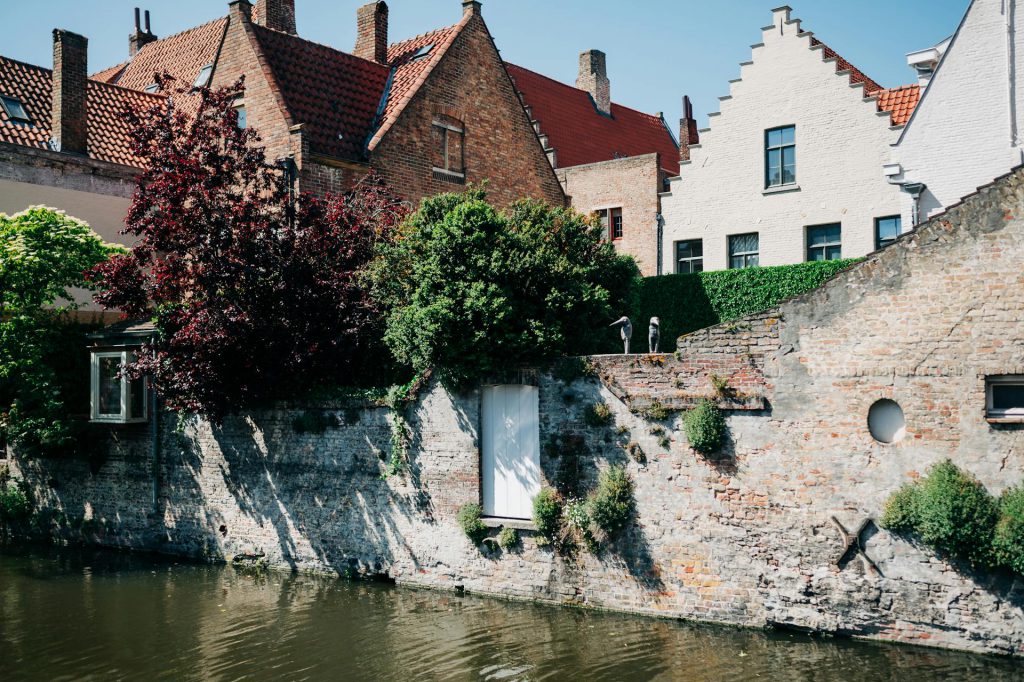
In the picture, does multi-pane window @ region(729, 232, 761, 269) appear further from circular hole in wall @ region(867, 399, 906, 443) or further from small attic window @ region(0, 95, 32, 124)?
small attic window @ region(0, 95, 32, 124)

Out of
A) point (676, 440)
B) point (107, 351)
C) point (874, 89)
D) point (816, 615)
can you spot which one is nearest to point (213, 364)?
point (107, 351)

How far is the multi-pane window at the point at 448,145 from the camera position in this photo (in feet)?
76.8

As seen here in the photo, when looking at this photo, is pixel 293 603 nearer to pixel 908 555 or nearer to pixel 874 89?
pixel 908 555

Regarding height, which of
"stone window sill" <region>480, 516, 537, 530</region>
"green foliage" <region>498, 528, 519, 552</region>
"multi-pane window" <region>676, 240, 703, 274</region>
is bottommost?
"green foliage" <region>498, 528, 519, 552</region>

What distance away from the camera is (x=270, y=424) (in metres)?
17.5

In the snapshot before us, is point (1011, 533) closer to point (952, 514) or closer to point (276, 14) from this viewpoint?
point (952, 514)

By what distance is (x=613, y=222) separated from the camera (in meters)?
28.8

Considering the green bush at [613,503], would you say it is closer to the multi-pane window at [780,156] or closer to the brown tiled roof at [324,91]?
the brown tiled roof at [324,91]

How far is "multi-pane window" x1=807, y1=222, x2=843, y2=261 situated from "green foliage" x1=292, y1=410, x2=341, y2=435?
12.8m

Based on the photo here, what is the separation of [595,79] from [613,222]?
496 inches

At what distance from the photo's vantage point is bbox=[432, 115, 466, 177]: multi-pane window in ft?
76.8

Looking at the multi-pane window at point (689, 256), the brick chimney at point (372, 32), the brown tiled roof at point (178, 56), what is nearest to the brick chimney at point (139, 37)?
the brown tiled roof at point (178, 56)

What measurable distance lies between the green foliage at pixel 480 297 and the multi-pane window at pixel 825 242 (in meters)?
9.34

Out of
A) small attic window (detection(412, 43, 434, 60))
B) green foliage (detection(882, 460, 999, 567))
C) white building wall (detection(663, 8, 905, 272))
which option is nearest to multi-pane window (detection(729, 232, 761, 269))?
white building wall (detection(663, 8, 905, 272))
